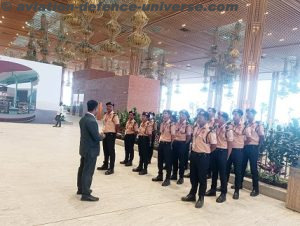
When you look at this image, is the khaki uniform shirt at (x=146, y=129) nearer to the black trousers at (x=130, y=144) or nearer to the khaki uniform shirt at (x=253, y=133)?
the black trousers at (x=130, y=144)

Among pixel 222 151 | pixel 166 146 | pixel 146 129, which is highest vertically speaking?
pixel 146 129

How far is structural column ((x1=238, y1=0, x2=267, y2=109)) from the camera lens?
29.4 feet

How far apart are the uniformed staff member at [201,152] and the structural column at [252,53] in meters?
5.70

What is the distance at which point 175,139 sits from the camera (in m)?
5.25

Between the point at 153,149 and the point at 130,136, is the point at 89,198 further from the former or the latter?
the point at 153,149

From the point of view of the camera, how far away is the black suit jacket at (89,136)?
11.7 feet

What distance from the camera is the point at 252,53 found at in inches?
358

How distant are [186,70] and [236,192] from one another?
78.2 ft

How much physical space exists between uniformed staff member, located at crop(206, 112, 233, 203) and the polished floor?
8.5 inches

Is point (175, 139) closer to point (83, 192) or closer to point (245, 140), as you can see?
point (245, 140)

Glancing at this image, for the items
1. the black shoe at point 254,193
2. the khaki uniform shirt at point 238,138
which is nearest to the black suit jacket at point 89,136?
the khaki uniform shirt at point 238,138

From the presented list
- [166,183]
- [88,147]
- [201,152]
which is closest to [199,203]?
[201,152]

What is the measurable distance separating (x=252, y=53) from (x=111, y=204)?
24.5 feet

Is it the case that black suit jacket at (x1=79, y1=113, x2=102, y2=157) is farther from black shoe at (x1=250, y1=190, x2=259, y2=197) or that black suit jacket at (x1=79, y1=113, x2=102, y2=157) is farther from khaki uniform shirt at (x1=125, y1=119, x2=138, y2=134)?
black shoe at (x1=250, y1=190, x2=259, y2=197)
